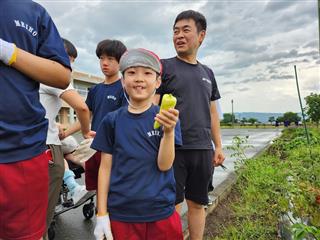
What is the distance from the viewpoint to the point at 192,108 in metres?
2.52

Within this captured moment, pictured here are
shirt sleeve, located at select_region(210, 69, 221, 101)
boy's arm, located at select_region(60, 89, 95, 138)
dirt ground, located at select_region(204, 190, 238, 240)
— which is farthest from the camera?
dirt ground, located at select_region(204, 190, 238, 240)

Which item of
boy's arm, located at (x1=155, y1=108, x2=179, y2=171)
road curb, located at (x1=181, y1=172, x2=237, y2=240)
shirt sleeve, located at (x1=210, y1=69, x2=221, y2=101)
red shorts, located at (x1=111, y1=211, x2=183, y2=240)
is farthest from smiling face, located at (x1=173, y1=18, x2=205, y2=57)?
road curb, located at (x1=181, y1=172, x2=237, y2=240)

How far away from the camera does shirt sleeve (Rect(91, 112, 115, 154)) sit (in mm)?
1783

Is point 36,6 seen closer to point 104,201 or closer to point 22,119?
point 22,119

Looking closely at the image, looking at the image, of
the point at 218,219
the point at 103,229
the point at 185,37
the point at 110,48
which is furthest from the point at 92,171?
the point at 218,219

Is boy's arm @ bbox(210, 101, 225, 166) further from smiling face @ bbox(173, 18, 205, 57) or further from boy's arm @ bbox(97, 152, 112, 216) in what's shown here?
A: boy's arm @ bbox(97, 152, 112, 216)

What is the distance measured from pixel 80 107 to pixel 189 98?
78 centimetres

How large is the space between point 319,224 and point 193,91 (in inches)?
49.0

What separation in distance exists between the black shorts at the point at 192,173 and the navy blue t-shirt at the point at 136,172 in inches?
28.3

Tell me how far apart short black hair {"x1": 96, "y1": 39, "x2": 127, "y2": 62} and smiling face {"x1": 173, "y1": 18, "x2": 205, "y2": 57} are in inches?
16.9

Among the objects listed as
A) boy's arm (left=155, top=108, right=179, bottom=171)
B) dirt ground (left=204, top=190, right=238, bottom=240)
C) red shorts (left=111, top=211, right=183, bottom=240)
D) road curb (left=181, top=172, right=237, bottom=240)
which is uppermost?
boy's arm (left=155, top=108, right=179, bottom=171)

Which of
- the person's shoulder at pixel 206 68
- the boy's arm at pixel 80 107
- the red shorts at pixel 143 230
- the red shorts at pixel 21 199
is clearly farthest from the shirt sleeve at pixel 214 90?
the red shorts at pixel 21 199

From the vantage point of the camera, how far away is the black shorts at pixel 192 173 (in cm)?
250

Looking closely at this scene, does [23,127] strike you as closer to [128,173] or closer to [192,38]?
[128,173]
